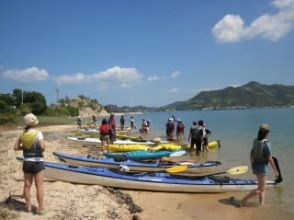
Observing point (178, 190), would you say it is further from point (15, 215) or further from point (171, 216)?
Answer: point (15, 215)

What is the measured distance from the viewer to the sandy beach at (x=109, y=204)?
7.18 metres

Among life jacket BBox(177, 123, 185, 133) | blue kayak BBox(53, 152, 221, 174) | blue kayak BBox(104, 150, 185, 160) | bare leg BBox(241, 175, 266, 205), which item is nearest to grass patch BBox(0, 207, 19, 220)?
bare leg BBox(241, 175, 266, 205)

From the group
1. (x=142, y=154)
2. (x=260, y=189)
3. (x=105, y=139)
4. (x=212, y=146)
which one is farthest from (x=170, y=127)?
(x=260, y=189)

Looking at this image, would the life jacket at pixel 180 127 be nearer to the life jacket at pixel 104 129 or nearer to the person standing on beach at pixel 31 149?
the life jacket at pixel 104 129

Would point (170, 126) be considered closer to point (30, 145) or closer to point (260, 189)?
point (260, 189)

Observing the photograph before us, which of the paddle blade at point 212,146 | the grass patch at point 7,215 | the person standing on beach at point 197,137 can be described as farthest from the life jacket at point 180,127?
the grass patch at point 7,215

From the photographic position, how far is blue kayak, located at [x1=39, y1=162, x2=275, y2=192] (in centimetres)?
1030

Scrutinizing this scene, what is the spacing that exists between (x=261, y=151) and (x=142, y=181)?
12.7 ft

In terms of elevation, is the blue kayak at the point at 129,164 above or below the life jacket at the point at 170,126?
below

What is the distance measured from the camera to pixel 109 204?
8.45 meters

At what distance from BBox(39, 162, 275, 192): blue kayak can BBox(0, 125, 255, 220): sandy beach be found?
0.63 ft

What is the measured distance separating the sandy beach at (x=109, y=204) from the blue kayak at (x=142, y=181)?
0.19 meters

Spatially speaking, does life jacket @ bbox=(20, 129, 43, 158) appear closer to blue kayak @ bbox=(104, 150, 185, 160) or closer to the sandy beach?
the sandy beach

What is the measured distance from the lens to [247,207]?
923 cm
